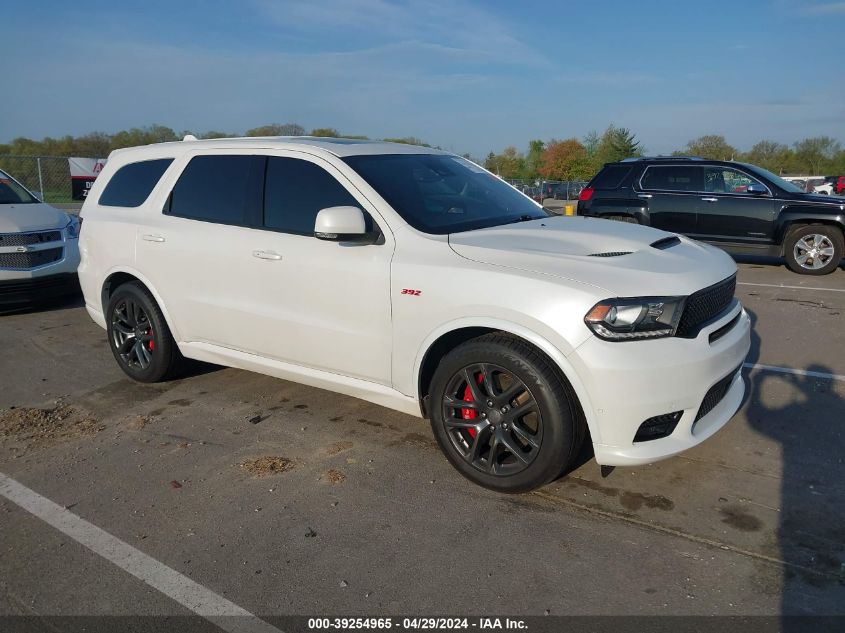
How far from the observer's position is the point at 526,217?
14.9 feet

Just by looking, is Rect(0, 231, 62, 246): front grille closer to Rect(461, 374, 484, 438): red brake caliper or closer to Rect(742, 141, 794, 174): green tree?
Rect(461, 374, 484, 438): red brake caliper

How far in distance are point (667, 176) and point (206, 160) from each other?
8576 millimetres

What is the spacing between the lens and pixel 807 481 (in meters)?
3.56

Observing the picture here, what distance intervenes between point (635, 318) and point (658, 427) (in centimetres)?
54

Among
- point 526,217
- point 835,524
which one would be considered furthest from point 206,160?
point 835,524

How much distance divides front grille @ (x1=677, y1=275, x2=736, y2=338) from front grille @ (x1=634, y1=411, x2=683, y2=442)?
15.5 inches

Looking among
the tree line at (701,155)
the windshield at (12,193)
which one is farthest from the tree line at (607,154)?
the windshield at (12,193)

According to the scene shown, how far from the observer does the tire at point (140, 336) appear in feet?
16.6

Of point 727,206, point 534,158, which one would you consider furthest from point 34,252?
point 534,158

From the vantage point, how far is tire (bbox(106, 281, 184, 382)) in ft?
16.6

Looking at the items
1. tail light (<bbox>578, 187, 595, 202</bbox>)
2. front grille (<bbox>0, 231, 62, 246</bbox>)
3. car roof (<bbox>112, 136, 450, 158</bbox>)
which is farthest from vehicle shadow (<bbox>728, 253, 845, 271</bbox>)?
front grille (<bbox>0, 231, 62, 246</bbox>)

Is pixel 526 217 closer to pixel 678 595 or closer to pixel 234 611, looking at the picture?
pixel 678 595

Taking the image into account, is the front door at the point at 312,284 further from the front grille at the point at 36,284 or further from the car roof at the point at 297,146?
the front grille at the point at 36,284

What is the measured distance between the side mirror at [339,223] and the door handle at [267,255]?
547 mm
